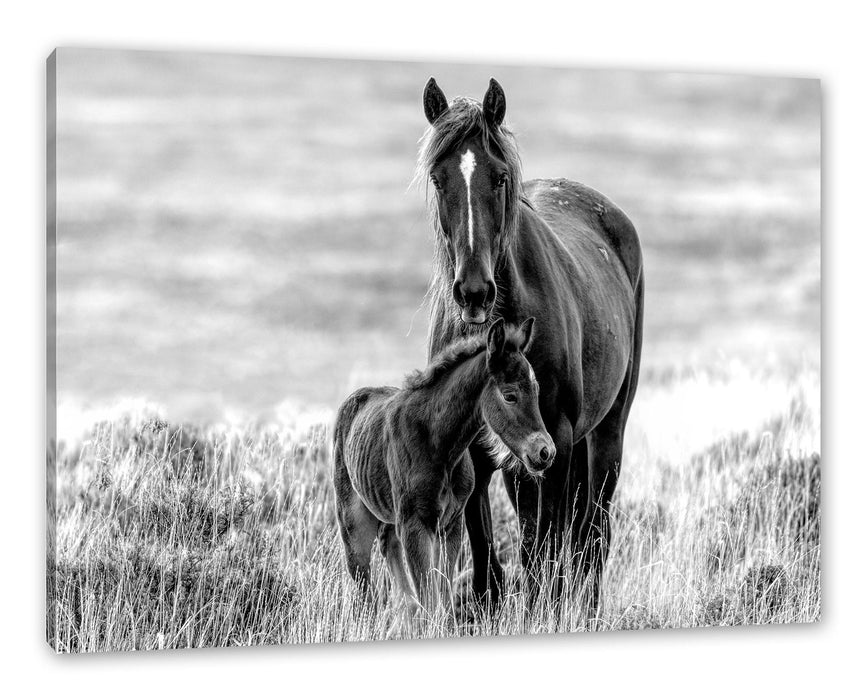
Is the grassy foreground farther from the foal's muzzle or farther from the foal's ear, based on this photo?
the foal's ear

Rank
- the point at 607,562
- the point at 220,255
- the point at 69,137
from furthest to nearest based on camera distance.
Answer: the point at 607,562
the point at 220,255
the point at 69,137

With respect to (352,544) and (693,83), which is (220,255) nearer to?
(352,544)

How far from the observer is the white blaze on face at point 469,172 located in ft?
16.7

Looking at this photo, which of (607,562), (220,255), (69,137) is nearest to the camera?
(69,137)

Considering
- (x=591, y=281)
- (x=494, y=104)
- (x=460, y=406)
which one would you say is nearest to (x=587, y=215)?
(x=591, y=281)

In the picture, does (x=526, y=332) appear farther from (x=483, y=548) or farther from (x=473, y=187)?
(x=483, y=548)

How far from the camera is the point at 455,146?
5.18 m

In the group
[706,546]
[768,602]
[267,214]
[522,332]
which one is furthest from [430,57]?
[768,602]

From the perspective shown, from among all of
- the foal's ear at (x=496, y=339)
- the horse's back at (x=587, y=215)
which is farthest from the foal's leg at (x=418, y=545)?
the horse's back at (x=587, y=215)

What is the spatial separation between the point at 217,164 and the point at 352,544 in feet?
5.60

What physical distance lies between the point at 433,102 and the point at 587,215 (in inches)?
47.9

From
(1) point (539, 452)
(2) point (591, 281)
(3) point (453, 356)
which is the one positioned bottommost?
(1) point (539, 452)

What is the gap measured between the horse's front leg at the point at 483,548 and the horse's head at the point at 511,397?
1.69ft

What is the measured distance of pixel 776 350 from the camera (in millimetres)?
6027
